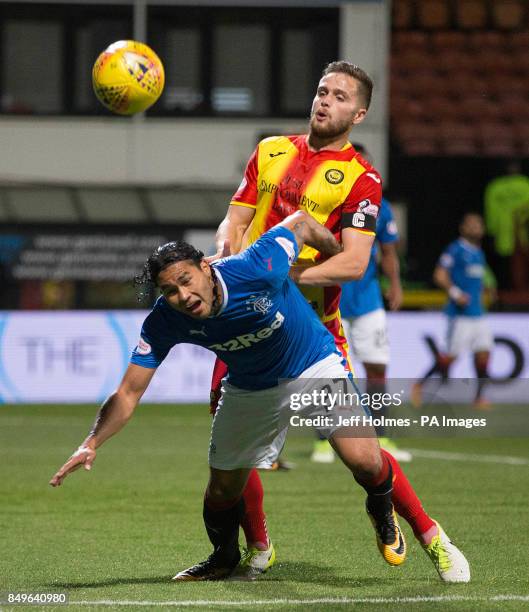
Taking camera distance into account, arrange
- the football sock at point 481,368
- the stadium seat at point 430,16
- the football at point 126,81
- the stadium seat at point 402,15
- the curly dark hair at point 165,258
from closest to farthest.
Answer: the curly dark hair at point 165,258
the football at point 126,81
the football sock at point 481,368
the stadium seat at point 402,15
the stadium seat at point 430,16

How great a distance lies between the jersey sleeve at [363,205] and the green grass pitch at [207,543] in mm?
1627

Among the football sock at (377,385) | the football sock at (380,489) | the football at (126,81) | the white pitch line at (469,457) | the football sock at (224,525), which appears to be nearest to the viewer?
→ the football sock at (380,489)

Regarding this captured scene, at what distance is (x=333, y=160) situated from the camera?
249 inches

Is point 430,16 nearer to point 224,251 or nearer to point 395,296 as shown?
point 395,296

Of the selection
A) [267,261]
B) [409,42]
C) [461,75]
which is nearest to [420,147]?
[461,75]

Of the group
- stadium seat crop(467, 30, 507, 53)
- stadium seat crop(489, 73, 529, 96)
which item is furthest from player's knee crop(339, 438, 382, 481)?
stadium seat crop(467, 30, 507, 53)

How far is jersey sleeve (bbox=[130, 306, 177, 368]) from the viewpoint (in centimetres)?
545

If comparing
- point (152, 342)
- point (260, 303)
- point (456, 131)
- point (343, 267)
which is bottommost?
point (152, 342)

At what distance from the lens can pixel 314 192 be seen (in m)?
6.25

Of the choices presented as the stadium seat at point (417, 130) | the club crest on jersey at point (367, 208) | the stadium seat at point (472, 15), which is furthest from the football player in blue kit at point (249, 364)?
the stadium seat at point (472, 15)

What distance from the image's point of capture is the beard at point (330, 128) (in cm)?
626

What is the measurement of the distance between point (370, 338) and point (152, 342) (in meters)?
5.17

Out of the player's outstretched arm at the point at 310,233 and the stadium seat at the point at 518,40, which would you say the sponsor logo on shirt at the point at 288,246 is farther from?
the stadium seat at the point at 518,40

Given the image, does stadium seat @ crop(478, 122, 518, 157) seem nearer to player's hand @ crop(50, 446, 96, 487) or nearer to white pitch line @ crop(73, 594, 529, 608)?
white pitch line @ crop(73, 594, 529, 608)
